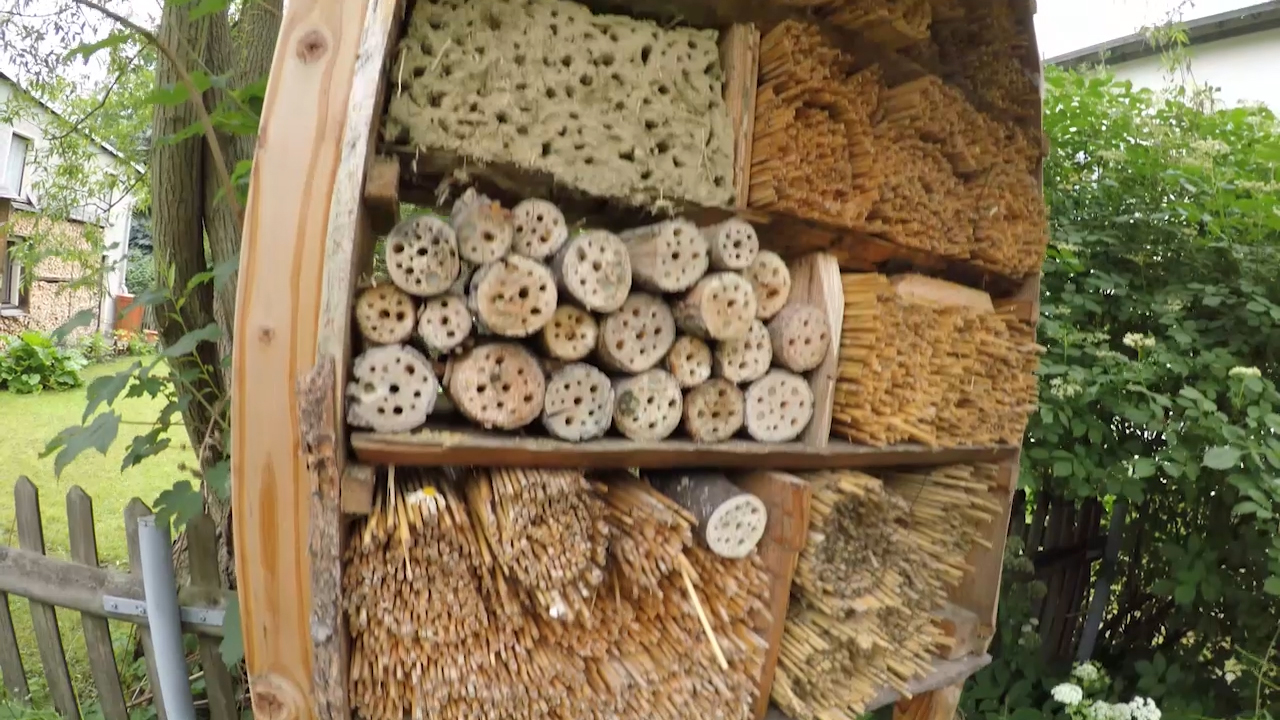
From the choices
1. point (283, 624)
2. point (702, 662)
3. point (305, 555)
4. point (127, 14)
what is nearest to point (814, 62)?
point (702, 662)

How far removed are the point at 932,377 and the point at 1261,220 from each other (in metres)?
1.95

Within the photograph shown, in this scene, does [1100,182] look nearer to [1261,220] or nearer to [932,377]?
[1261,220]

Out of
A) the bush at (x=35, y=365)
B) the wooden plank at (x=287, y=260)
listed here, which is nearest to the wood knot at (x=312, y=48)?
the wooden plank at (x=287, y=260)

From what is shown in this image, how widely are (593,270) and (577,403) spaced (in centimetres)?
27

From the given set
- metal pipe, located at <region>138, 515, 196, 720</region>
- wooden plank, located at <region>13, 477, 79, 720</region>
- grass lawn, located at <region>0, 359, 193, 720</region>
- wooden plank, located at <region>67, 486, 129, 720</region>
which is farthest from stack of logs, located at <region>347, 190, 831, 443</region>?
grass lawn, located at <region>0, 359, 193, 720</region>

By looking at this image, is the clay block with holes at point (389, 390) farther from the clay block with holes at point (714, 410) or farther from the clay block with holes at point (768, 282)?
the clay block with holes at point (768, 282)

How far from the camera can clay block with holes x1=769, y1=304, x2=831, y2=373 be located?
1.70 metres

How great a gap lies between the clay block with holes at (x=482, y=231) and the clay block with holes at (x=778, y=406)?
70 cm

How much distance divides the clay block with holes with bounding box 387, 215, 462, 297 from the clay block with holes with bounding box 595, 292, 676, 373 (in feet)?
1.15

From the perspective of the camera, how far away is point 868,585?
185 cm

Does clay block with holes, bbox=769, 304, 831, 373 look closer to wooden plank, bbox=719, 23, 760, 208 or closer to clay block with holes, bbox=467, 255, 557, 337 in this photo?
wooden plank, bbox=719, 23, 760, 208

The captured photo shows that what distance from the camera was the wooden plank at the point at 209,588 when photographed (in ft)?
6.56

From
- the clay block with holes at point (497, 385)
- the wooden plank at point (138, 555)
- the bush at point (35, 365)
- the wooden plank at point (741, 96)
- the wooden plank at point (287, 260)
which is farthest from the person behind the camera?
the bush at point (35, 365)

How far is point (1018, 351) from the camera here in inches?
90.4
